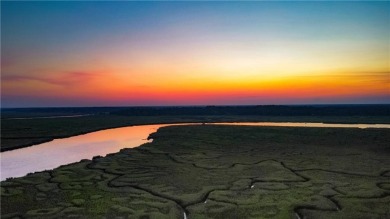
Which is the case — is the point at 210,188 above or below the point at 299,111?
below

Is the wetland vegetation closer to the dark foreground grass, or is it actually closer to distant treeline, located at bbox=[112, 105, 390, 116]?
distant treeline, located at bbox=[112, 105, 390, 116]

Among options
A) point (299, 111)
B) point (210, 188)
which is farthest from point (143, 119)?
point (210, 188)

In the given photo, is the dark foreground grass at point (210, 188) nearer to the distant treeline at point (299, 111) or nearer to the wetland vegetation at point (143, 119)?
the wetland vegetation at point (143, 119)

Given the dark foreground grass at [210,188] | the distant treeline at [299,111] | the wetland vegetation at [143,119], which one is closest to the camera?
the dark foreground grass at [210,188]

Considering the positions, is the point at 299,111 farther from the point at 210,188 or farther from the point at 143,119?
the point at 210,188

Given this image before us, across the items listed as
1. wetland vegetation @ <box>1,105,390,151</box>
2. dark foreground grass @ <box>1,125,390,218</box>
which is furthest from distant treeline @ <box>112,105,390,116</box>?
dark foreground grass @ <box>1,125,390,218</box>

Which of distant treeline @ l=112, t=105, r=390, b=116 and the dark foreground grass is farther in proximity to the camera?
distant treeline @ l=112, t=105, r=390, b=116

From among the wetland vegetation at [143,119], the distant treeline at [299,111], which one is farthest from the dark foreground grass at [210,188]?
the distant treeline at [299,111]

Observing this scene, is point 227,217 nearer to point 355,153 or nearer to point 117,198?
point 117,198
